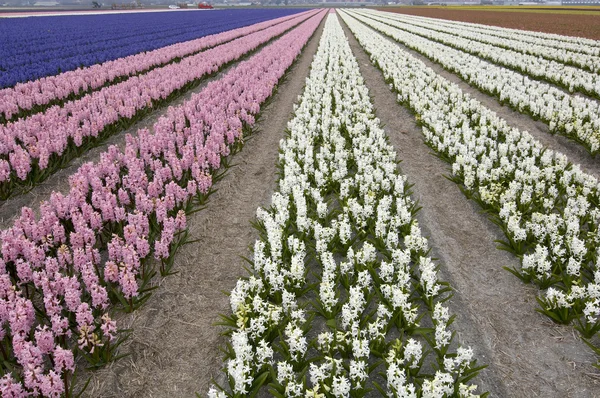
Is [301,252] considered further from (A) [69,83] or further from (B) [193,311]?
(A) [69,83]

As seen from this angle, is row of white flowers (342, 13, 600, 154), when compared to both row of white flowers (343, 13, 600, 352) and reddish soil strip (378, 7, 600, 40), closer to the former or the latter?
row of white flowers (343, 13, 600, 352)

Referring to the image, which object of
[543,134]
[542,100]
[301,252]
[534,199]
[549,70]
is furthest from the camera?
[549,70]

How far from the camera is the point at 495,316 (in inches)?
224

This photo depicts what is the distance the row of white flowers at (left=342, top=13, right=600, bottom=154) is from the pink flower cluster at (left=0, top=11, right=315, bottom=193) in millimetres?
13712

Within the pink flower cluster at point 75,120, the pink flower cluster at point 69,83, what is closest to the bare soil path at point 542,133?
the pink flower cluster at point 75,120

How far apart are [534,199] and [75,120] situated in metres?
12.6

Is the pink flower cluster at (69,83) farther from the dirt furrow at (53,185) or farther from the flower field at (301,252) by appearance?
the dirt furrow at (53,185)

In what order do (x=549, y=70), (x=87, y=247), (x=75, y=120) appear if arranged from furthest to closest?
(x=549, y=70)
(x=75, y=120)
(x=87, y=247)

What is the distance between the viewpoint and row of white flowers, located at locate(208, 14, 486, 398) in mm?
4414

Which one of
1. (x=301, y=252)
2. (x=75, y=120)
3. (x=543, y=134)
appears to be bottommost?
(x=301, y=252)

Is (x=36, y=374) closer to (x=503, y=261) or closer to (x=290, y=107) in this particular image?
(x=503, y=261)

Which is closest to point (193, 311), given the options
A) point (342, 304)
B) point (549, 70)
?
point (342, 304)

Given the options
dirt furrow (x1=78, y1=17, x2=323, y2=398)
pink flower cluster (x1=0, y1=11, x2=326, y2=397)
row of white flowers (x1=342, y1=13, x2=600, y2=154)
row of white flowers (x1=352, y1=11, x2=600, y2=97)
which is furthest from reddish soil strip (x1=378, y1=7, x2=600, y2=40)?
pink flower cluster (x1=0, y1=11, x2=326, y2=397)

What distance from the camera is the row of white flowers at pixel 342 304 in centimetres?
441
